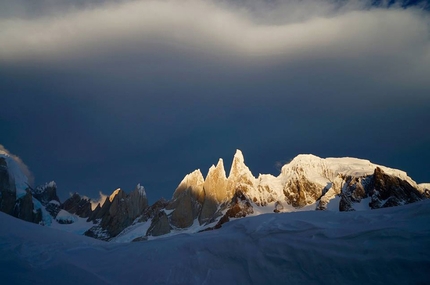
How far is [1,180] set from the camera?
181 meters

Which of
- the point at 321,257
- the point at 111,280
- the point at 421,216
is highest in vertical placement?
the point at 421,216

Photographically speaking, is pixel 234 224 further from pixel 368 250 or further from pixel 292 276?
pixel 368 250

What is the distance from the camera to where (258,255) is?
9383 millimetres

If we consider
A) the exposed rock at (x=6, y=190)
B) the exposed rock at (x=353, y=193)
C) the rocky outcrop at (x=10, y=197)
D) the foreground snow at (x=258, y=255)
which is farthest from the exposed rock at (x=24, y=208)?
the foreground snow at (x=258, y=255)

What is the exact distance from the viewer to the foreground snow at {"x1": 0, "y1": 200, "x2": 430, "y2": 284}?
25.8 feet

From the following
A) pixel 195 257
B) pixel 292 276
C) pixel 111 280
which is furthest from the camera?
pixel 195 257

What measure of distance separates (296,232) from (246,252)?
196 cm

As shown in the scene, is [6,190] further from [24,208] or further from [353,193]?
[353,193]

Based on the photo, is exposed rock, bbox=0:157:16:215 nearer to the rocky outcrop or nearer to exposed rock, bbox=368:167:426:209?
the rocky outcrop

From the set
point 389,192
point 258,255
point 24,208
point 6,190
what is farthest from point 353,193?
point 6,190

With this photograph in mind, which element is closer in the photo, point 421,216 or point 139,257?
point 421,216

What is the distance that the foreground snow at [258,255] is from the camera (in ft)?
25.8

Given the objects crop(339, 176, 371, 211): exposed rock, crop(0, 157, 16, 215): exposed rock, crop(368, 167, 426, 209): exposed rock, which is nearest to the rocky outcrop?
crop(0, 157, 16, 215): exposed rock

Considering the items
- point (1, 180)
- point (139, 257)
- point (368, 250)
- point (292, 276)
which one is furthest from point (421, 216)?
point (1, 180)
